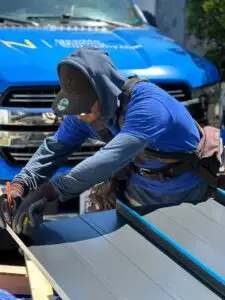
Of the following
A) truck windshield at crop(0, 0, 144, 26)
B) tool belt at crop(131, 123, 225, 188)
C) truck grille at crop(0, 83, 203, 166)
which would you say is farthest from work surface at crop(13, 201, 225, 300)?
truck windshield at crop(0, 0, 144, 26)

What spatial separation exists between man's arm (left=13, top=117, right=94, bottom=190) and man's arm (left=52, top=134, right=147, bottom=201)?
406mm

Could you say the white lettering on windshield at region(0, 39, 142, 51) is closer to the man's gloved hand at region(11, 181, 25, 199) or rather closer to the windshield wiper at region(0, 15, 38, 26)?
the windshield wiper at region(0, 15, 38, 26)

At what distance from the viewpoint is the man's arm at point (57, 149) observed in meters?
2.68

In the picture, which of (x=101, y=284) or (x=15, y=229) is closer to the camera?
(x=101, y=284)

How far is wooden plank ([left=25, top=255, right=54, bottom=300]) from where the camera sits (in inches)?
97.2

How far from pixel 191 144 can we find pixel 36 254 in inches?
36.0

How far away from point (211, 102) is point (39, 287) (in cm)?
249

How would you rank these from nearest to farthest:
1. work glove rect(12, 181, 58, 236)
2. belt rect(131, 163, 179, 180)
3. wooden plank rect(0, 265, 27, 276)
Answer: work glove rect(12, 181, 58, 236) < belt rect(131, 163, 179, 180) < wooden plank rect(0, 265, 27, 276)

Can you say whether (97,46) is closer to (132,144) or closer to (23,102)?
(23,102)

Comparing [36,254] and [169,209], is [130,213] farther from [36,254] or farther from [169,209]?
[36,254]

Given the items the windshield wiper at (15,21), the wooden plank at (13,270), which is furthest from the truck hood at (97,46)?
the wooden plank at (13,270)

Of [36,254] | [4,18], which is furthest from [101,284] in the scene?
[4,18]

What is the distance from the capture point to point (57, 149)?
275cm

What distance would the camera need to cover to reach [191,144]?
263 cm
